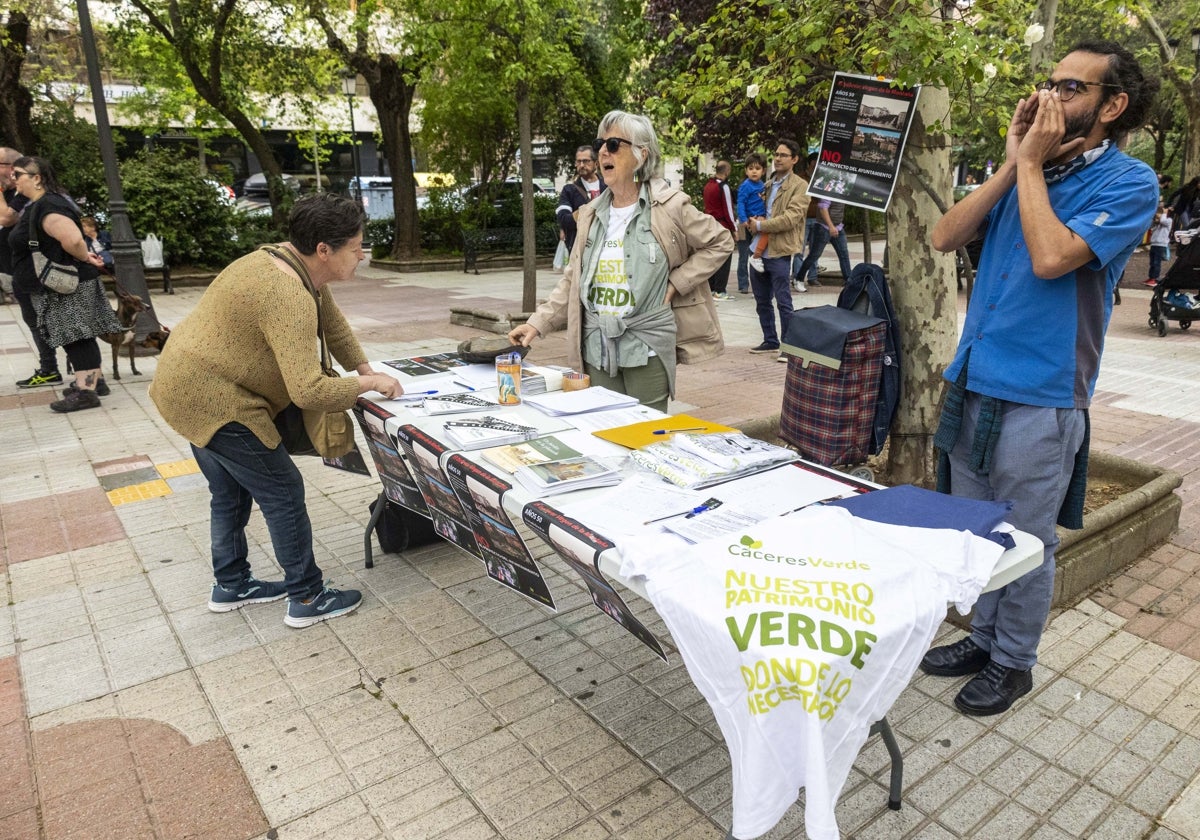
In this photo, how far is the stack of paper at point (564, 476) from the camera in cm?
228

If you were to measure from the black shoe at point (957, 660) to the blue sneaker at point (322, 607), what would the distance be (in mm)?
2322

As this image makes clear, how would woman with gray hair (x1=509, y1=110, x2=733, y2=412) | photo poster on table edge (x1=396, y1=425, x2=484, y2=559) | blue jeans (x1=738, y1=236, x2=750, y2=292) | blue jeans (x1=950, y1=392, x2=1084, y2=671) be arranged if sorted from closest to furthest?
blue jeans (x1=950, y1=392, x2=1084, y2=671)
photo poster on table edge (x1=396, y1=425, x2=484, y2=559)
woman with gray hair (x1=509, y1=110, x2=733, y2=412)
blue jeans (x1=738, y1=236, x2=750, y2=292)

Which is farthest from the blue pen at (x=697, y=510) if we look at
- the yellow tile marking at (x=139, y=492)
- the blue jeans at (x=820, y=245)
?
the blue jeans at (x=820, y=245)

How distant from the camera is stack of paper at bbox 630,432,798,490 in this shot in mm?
2314

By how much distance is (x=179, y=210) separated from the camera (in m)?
14.7

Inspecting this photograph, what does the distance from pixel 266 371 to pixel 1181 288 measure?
9736 millimetres

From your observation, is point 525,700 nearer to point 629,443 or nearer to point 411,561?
point 629,443

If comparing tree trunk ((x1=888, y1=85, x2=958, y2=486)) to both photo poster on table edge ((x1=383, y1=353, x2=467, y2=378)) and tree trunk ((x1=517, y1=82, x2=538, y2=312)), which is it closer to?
photo poster on table edge ((x1=383, y1=353, x2=467, y2=378))

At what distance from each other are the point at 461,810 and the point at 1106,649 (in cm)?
250

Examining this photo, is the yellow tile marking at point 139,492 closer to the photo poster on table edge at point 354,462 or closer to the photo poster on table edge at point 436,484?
the photo poster on table edge at point 354,462

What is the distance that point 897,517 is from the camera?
→ 6.50 ft

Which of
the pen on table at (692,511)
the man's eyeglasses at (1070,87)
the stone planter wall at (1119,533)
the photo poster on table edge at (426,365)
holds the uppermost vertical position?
the man's eyeglasses at (1070,87)

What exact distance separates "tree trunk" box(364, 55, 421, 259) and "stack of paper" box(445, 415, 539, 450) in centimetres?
1458

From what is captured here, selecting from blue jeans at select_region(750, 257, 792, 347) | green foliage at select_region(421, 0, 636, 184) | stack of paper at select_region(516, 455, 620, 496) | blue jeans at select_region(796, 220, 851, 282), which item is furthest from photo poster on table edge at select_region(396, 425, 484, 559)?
blue jeans at select_region(796, 220, 851, 282)
